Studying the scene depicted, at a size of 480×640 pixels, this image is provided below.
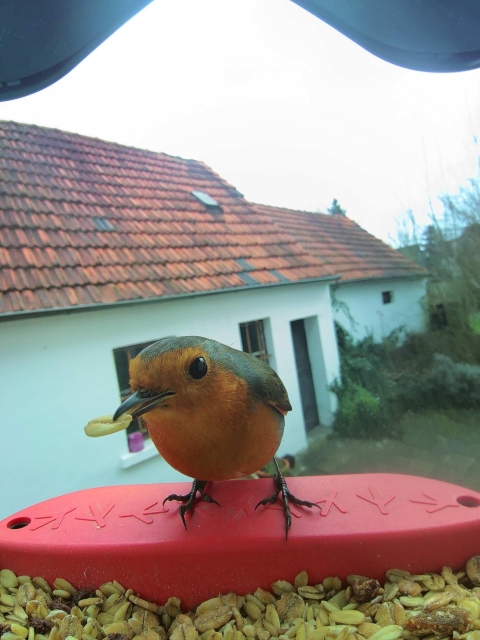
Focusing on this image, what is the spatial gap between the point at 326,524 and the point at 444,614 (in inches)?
10.5

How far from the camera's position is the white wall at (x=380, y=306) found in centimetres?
240

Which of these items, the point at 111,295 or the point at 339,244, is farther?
the point at 339,244

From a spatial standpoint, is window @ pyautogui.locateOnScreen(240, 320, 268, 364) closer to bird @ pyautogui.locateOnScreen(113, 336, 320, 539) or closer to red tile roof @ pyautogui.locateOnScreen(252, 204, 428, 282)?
red tile roof @ pyautogui.locateOnScreen(252, 204, 428, 282)

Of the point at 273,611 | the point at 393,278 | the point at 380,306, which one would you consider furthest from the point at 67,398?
the point at 393,278

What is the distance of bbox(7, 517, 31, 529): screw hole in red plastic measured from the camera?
3.62 feet

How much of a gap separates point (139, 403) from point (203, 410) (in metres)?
0.15

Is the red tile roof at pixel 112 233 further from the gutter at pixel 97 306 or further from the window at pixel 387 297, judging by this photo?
the window at pixel 387 297

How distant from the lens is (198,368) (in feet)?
2.86

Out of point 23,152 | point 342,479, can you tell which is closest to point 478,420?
point 342,479

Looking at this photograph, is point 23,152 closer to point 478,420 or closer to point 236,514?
point 236,514

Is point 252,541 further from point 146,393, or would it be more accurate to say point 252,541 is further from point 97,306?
point 97,306

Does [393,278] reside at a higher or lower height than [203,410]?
higher

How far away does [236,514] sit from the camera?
1.02 metres

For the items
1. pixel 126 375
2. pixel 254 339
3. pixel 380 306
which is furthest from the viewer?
pixel 380 306
